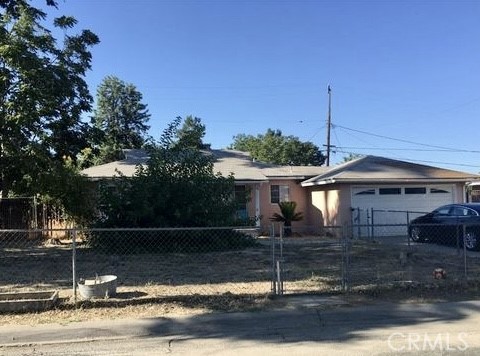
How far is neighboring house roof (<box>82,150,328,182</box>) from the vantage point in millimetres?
23734

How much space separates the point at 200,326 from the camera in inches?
300

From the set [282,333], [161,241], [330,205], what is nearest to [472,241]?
[330,205]

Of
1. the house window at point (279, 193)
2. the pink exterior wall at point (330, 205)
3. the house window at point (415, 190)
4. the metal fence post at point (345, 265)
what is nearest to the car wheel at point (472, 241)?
the pink exterior wall at point (330, 205)

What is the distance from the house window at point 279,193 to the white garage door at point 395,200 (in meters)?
4.91

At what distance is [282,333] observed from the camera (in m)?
7.34

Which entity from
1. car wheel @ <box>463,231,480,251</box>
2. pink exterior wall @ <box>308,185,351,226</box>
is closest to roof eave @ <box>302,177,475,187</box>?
pink exterior wall @ <box>308,185,351,226</box>

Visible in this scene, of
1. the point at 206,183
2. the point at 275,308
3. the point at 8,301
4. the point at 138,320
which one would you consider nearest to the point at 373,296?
the point at 275,308

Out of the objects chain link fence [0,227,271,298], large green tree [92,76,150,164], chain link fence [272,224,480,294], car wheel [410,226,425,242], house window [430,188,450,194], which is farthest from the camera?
large green tree [92,76,150,164]

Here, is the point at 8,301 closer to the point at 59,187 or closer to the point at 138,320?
the point at 138,320

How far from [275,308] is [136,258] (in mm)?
7199

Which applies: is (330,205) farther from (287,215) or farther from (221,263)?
(221,263)

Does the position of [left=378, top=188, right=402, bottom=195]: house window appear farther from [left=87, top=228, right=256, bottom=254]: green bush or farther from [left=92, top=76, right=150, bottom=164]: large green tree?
[left=92, top=76, right=150, bottom=164]: large green tree

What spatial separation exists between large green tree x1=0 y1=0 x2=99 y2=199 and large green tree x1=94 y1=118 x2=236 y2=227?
10.7 feet

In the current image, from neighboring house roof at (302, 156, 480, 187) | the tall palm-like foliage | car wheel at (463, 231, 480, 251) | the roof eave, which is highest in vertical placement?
neighboring house roof at (302, 156, 480, 187)
